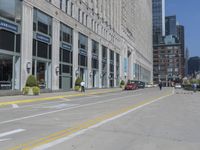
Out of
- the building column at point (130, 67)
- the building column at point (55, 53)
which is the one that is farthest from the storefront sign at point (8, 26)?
the building column at point (130, 67)

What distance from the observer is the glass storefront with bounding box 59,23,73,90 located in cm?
4622

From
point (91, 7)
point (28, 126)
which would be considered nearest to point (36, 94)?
point (28, 126)

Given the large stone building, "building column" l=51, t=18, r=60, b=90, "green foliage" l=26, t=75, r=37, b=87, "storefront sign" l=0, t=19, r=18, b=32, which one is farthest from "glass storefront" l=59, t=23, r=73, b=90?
"storefront sign" l=0, t=19, r=18, b=32

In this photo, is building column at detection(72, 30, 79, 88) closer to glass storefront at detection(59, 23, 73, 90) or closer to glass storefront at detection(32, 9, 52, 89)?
glass storefront at detection(59, 23, 73, 90)

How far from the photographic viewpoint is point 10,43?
108 feet

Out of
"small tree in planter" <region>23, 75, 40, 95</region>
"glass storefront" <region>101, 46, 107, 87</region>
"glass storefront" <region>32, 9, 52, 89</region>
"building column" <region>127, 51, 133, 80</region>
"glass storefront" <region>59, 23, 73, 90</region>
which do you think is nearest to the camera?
"small tree in planter" <region>23, 75, 40, 95</region>

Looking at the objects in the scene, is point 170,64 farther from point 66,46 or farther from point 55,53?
point 55,53

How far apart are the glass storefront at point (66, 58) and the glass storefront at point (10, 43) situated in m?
11.9

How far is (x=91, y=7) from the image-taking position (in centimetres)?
6184

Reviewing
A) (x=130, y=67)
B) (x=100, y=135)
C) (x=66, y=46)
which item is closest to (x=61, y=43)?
(x=66, y=46)

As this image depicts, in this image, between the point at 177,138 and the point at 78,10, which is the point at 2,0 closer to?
the point at 78,10

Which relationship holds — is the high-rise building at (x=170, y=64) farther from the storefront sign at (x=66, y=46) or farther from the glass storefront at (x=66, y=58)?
the storefront sign at (x=66, y=46)

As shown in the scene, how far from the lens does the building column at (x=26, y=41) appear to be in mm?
34969

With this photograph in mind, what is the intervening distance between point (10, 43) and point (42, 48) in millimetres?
7612
